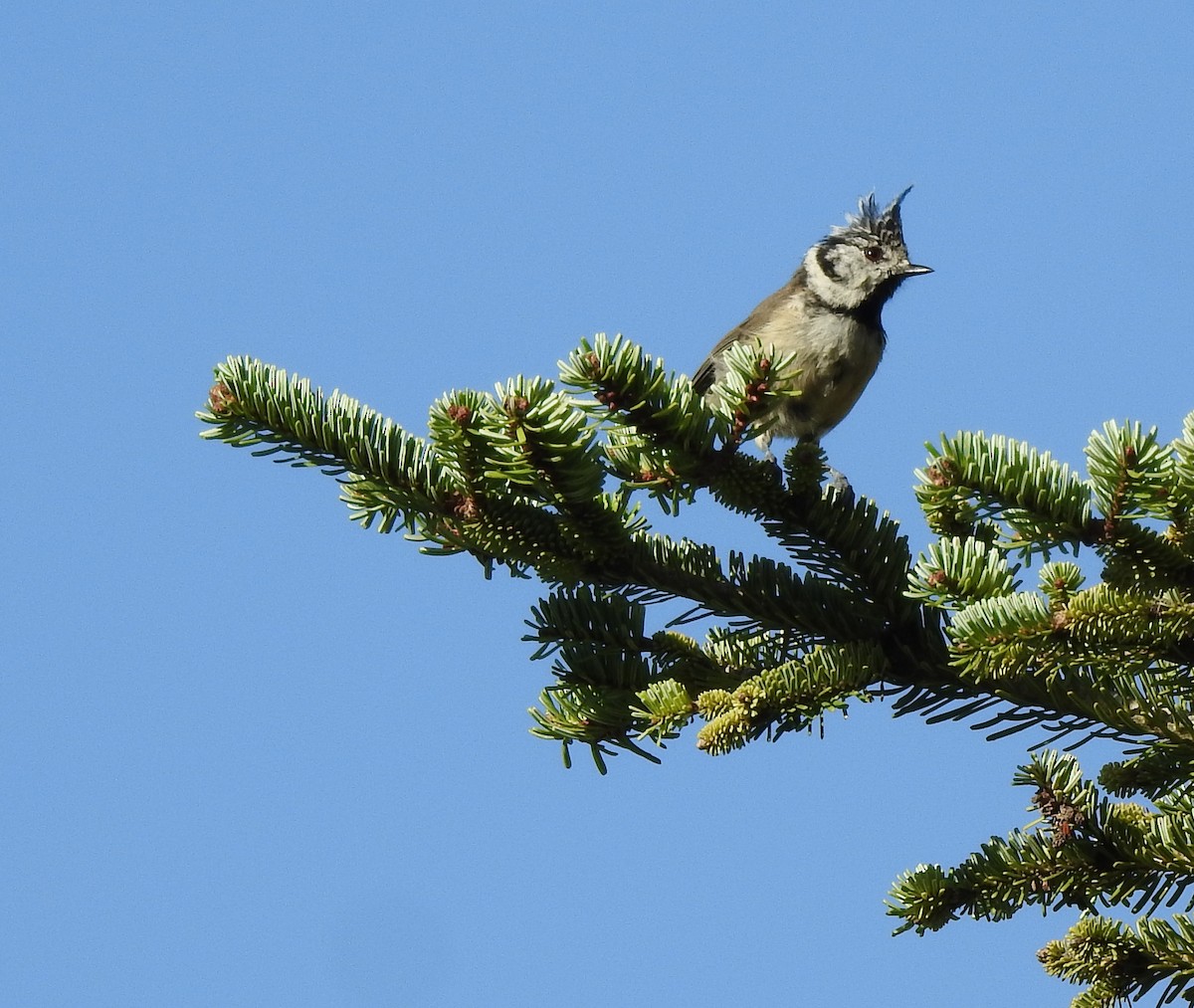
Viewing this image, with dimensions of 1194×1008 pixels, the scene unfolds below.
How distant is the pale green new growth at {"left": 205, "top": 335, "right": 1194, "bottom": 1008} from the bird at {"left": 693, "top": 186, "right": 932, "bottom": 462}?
303 cm

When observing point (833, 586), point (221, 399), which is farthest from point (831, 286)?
point (221, 399)

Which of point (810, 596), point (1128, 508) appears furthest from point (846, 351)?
point (1128, 508)

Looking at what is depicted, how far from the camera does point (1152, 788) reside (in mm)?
2730

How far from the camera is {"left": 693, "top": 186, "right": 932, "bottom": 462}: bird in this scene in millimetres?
6227

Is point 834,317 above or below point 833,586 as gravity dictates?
above

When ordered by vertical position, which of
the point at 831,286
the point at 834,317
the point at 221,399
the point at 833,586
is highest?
the point at 831,286

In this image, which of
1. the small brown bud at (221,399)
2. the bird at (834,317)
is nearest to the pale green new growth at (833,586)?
the small brown bud at (221,399)

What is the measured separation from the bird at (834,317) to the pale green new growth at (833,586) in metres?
3.03

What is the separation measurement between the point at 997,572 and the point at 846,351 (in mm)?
4025

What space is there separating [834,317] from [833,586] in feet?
12.7

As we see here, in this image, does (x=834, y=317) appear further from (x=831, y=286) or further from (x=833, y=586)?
(x=833, y=586)

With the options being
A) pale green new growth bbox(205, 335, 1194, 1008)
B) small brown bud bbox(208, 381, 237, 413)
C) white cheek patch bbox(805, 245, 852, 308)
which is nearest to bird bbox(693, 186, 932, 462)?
white cheek patch bbox(805, 245, 852, 308)

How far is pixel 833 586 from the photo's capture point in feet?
9.25

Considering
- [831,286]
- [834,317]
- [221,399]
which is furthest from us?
[831,286]
